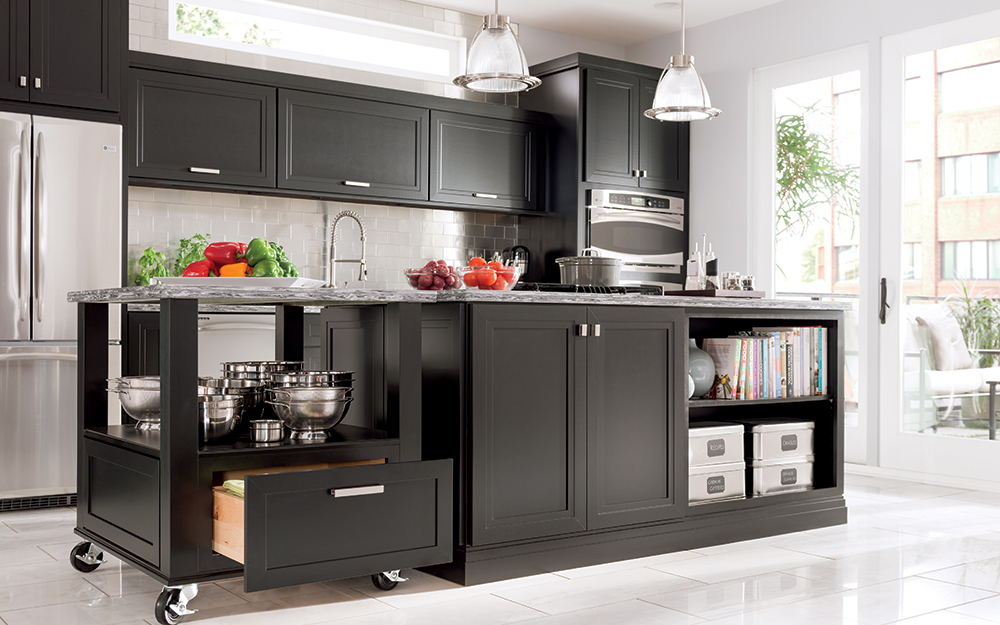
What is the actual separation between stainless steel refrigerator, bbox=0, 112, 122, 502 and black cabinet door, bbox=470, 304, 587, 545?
7.42 ft

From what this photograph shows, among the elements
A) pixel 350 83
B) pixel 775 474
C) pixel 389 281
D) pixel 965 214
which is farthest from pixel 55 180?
pixel 965 214

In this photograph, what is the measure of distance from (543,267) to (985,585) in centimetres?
354

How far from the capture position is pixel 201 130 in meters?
4.70

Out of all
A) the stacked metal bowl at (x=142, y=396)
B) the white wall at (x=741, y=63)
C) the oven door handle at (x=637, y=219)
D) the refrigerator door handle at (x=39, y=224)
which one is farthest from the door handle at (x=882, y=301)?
Answer: the refrigerator door handle at (x=39, y=224)

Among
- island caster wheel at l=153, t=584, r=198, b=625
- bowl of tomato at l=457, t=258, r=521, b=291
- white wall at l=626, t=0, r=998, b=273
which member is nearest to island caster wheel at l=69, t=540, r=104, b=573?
island caster wheel at l=153, t=584, r=198, b=625

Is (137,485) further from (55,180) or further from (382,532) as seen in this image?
(55,180)

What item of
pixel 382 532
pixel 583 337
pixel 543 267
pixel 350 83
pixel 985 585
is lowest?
pixel 985 585

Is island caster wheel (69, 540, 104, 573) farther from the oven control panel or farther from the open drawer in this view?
the oven control panel

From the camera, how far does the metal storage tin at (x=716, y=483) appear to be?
11.3ft

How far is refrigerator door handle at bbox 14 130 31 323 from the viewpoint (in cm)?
411

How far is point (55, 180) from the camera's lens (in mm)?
4180

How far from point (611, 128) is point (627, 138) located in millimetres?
144

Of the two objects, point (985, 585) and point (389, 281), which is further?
point (389, 281)

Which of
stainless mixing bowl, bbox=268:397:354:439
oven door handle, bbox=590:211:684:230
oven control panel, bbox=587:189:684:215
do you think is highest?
oven control panel, bbox=587:189:684:215
